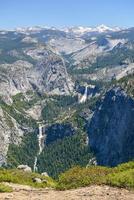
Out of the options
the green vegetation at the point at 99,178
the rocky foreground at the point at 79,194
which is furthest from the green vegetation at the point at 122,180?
the rocky foreground at the point at 79,194

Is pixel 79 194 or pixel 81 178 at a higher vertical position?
pixel 79 194

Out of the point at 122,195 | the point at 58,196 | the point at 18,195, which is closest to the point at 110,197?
the point at 122,195

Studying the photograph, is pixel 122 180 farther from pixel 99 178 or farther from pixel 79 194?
pixel 79 194

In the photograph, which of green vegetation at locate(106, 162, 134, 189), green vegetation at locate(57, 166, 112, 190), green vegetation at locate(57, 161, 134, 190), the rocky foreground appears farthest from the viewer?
green vegetation at locate(57, 166, 112, 190)

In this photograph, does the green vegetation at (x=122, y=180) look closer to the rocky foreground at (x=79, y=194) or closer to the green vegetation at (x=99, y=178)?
the green vegetation at (x=99, y=178)

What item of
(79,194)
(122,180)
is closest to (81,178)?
(122,180)

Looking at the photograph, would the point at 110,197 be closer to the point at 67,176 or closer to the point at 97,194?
the point at 97,194

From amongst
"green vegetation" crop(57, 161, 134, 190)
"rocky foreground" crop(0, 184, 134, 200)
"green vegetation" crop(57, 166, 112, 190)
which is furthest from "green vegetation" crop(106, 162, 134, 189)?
"green vegetation" crop(57, 166, 112, 190)

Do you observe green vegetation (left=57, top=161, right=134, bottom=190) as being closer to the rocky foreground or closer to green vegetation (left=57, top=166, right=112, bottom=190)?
green vegetation (left=57, top=166, right=112, bottom=190)

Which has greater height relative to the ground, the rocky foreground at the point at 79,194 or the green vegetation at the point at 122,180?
the green vegetation at the point at 122,180
